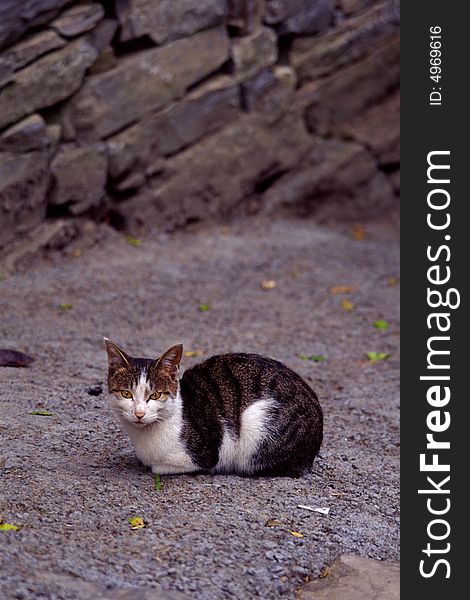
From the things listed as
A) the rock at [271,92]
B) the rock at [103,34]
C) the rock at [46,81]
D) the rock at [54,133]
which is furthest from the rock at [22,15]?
the rock at [271,92]

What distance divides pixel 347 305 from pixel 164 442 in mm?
4228

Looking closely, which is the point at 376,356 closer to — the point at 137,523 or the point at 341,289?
the point at 341,289

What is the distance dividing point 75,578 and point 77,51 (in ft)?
18.6

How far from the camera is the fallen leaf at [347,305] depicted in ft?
28.2

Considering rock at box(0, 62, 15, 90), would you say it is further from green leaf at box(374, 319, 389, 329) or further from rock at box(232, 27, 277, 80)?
green leaf at box(374, 319, 389, 329)

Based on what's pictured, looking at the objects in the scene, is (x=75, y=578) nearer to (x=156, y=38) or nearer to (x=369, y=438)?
(x=369, y=438)

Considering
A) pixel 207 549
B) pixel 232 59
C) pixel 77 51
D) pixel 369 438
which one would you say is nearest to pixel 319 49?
pixel 232 59

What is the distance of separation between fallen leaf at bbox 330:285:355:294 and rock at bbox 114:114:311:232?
1.67m

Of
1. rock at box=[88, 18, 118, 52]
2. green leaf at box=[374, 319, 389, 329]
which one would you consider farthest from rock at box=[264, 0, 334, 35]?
green leaf at box=[374, 319, 389, 329]

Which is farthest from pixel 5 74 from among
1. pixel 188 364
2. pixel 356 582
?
pixel 356 582

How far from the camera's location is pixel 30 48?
802cm

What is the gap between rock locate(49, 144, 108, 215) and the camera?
8.59m

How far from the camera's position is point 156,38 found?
8969mm

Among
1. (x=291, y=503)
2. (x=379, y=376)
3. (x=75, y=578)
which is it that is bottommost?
(x=379, y=376)
